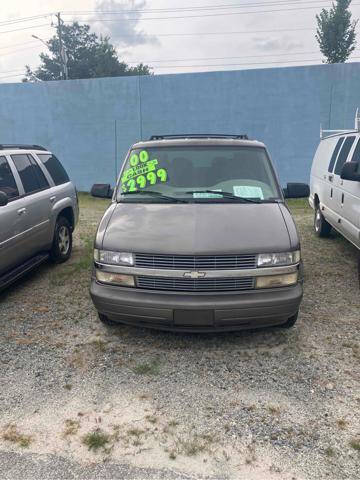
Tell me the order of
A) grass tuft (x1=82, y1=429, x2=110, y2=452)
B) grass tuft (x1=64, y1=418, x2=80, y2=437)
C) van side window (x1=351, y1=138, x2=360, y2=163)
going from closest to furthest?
grass tuft (x1=82, y1=429, x2=110, y2=452) → grass tuft (x1=64, y1=418, x2=80, y2=437) → van side window (x1=351, y1=138, x2=360, y2=163)

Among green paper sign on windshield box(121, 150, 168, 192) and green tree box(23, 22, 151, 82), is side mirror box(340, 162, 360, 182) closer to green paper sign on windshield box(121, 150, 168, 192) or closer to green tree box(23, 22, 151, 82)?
green paper sign on windshield box(121, 150, 168, 192)

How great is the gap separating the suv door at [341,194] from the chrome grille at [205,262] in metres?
2.93

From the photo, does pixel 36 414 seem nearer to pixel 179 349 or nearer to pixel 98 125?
pixel 179 349

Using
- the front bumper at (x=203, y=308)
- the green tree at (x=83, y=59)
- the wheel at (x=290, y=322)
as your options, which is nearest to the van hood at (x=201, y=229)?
the front bumper at (x=203, y=308)

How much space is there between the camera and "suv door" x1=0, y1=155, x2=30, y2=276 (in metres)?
4.72

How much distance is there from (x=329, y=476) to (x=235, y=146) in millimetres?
3377

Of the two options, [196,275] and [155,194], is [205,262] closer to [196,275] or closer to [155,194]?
[196,275]

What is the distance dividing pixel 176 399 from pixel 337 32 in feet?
122

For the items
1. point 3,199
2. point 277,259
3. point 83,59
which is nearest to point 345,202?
point 277,259

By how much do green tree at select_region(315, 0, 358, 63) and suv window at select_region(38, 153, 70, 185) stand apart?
33.1 meters

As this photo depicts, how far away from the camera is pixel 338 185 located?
21.0ft

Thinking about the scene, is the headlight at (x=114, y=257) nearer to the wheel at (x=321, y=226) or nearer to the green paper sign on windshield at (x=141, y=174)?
the green paper sign on windshield at (x=141, y=174)

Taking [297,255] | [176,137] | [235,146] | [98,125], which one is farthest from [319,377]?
[98,125]

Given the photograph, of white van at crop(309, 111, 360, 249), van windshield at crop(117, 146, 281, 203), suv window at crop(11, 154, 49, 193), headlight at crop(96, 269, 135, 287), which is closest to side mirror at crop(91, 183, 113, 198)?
van windshield at crop(117, 146, 281, 203)
